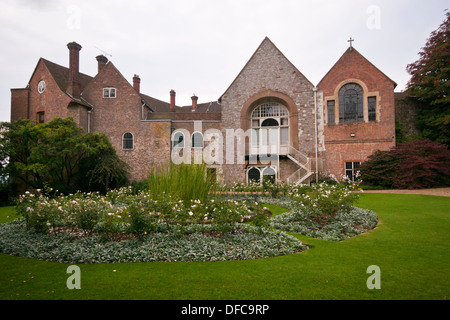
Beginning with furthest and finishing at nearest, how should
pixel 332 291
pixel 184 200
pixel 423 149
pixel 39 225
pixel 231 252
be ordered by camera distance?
pixel 423 149 → pixel 184 200 → pixel 39 225 → pixel 231 252 → pixel 332 291

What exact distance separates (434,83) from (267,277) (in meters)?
22.3

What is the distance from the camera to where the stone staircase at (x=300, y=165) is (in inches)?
763

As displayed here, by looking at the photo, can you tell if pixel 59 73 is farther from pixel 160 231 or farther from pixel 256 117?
pixel 160 231

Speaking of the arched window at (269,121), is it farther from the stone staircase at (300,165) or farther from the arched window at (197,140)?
the arched window at (197,140)

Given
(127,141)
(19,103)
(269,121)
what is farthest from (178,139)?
(19,103)

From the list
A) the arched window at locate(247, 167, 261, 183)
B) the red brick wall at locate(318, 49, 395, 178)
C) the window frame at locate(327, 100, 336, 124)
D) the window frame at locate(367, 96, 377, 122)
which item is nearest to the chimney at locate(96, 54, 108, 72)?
the arched window at locate(247, 167, 261, 183)

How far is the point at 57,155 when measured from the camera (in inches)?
725

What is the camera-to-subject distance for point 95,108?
2338 centimetres

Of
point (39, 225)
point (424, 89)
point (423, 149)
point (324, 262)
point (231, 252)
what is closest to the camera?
point (324, 262)

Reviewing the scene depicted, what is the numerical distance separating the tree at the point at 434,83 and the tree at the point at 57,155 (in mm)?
24010

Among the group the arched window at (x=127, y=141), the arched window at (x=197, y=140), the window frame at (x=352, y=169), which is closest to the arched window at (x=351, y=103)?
the window frame at (x=352, y=169)
